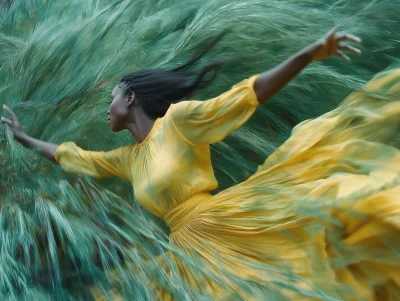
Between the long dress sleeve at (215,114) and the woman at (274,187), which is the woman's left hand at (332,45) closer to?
the woman at (274,187)

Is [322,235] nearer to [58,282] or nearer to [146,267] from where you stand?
[146,267]

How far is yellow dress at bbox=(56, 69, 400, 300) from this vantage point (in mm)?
1264

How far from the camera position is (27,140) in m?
1.85

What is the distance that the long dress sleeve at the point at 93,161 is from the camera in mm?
1703

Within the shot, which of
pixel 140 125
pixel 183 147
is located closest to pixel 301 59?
pixel 183 147

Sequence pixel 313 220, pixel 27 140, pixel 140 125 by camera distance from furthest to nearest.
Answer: pixel 27 140
pixel 140 125
pixel 313 220

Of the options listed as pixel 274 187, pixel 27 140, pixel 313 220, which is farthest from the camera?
pixel 27 140

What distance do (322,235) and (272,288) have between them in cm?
13

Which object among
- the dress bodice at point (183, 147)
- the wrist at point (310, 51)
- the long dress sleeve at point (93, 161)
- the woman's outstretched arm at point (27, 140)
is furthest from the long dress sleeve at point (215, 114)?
the woman's outstretched arm at point (27, 140)

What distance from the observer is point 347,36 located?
Answer: 1.31 metres

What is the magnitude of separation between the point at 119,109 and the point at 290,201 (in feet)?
1.69

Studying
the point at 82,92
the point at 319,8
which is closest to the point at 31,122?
the point at 82,92

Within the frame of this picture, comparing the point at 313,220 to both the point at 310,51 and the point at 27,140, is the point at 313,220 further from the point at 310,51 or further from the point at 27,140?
the point at 27,140

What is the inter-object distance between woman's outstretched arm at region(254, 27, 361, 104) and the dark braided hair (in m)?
0.28
